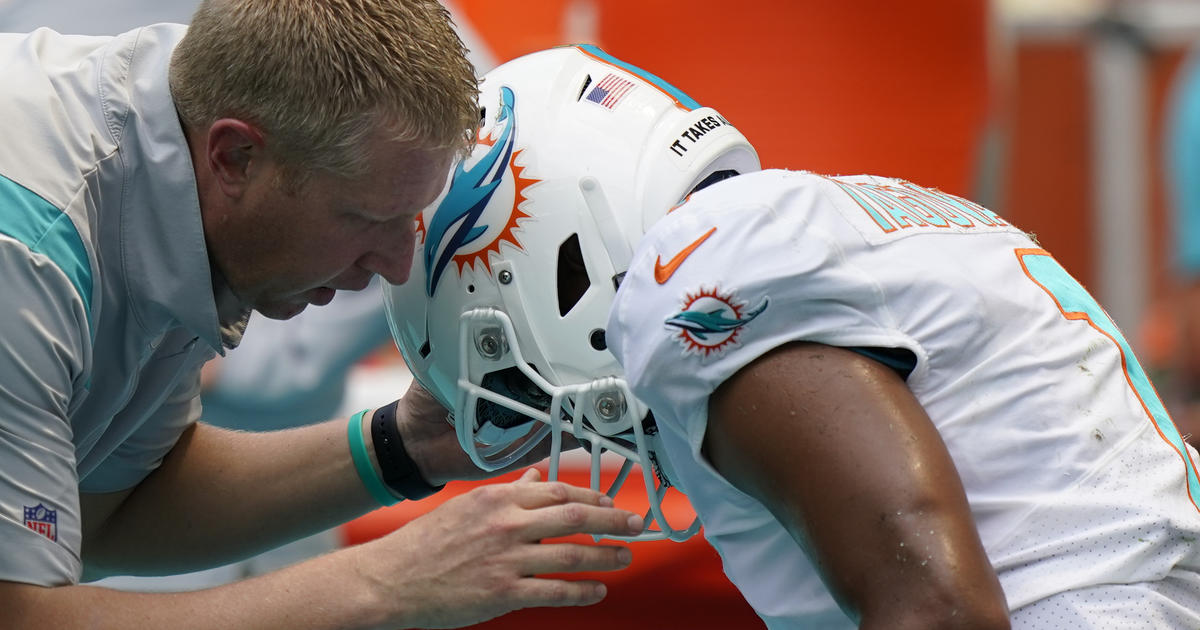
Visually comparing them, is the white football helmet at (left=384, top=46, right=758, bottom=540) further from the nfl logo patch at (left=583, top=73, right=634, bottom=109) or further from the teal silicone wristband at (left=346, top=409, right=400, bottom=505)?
the teal silicone wristband at (left=346, top=409, right=400, bottom=505)

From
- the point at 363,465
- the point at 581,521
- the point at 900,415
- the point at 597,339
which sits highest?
the point at 900,415

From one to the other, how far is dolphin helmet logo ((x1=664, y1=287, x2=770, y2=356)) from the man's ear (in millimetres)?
767

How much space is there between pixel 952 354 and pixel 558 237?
697mm

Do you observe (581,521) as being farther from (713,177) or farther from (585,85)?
(585,85)

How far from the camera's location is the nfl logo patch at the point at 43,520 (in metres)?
1.79

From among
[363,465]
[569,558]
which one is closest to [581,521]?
[569,558]

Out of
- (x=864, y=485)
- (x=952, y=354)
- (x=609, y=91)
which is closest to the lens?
(x=864, y=485)

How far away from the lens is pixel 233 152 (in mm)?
1935

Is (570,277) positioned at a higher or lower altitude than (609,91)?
lower

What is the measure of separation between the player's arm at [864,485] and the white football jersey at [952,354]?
4cm

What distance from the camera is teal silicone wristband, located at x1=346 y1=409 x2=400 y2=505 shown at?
8.18 ft

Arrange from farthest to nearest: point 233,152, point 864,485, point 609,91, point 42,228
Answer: point 609,91
point 233,152
point 42,228
point 864,485

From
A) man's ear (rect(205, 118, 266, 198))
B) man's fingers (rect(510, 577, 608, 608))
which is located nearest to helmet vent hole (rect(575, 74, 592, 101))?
man's ear (rect(205, 118, 266, 198))

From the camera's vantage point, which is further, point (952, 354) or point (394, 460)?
point (394, 460)
